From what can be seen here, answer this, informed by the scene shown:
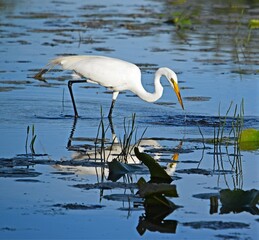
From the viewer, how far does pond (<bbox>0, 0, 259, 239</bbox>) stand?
6.73 meters

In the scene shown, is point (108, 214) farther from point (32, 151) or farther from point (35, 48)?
point (35, 48)

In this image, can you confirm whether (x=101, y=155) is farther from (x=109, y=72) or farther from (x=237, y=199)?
(x=109, y=72)

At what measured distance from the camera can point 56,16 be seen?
20297 millimetres

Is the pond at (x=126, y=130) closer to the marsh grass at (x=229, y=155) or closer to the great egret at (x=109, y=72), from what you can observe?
the marsh grass at (x=229, y=155)

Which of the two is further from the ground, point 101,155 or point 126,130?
point 101,155

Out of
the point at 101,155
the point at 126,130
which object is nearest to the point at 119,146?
the point at 126,130

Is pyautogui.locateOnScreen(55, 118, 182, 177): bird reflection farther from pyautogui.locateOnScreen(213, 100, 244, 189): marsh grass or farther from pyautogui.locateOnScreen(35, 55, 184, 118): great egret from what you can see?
pyautogui.locateOnScreen(35, 55, 184, 118): great egret

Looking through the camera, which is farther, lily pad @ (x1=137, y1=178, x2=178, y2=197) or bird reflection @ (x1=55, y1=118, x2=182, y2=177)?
bird reflection @ (x1=55, y1=118, x2=182, y2=177)

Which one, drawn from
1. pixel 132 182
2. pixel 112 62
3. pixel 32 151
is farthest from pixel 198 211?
pixel 112 62

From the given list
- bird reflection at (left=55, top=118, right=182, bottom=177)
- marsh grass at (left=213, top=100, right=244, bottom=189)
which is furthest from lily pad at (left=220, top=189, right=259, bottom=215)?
bird reflection at (left=55, top=118, right=182, bottom=177)

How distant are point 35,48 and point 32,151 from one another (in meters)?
7.43

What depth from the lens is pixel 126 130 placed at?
33.1 ft

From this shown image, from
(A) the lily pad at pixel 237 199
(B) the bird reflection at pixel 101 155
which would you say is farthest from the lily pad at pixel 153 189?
(B) the bird reflection at pixel 101 155

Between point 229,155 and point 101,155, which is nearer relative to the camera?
point 101,155
